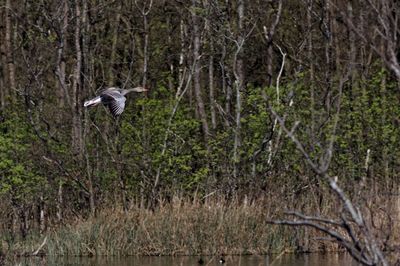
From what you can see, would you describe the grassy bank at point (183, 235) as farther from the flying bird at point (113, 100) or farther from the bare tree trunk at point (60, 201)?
the bare tree trunk at point (60, 201)

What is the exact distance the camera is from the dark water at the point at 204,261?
14.6 metres

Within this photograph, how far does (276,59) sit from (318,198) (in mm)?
11509

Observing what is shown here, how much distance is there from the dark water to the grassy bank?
12.2 inches

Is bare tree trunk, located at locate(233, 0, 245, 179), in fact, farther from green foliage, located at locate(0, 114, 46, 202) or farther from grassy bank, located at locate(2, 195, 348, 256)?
green foliage, located at locate(0, 114, 46, 202)

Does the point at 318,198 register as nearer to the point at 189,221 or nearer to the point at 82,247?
the point at 189,221

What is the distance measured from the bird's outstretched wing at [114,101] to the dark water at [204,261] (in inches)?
93.8

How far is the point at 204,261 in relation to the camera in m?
15.0

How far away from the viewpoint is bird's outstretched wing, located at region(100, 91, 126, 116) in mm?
16844

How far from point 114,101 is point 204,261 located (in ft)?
11.0

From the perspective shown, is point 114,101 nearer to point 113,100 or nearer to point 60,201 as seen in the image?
point 113,100

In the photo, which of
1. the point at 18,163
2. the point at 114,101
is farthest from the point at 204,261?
the point at 18,163

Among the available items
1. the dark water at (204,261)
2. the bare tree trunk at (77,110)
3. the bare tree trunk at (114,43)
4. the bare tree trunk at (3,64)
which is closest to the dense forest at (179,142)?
the bare tree trunk at (77,110)

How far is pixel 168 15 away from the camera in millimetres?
26062

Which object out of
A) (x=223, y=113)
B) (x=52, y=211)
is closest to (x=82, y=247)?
(x=52, y=211)
